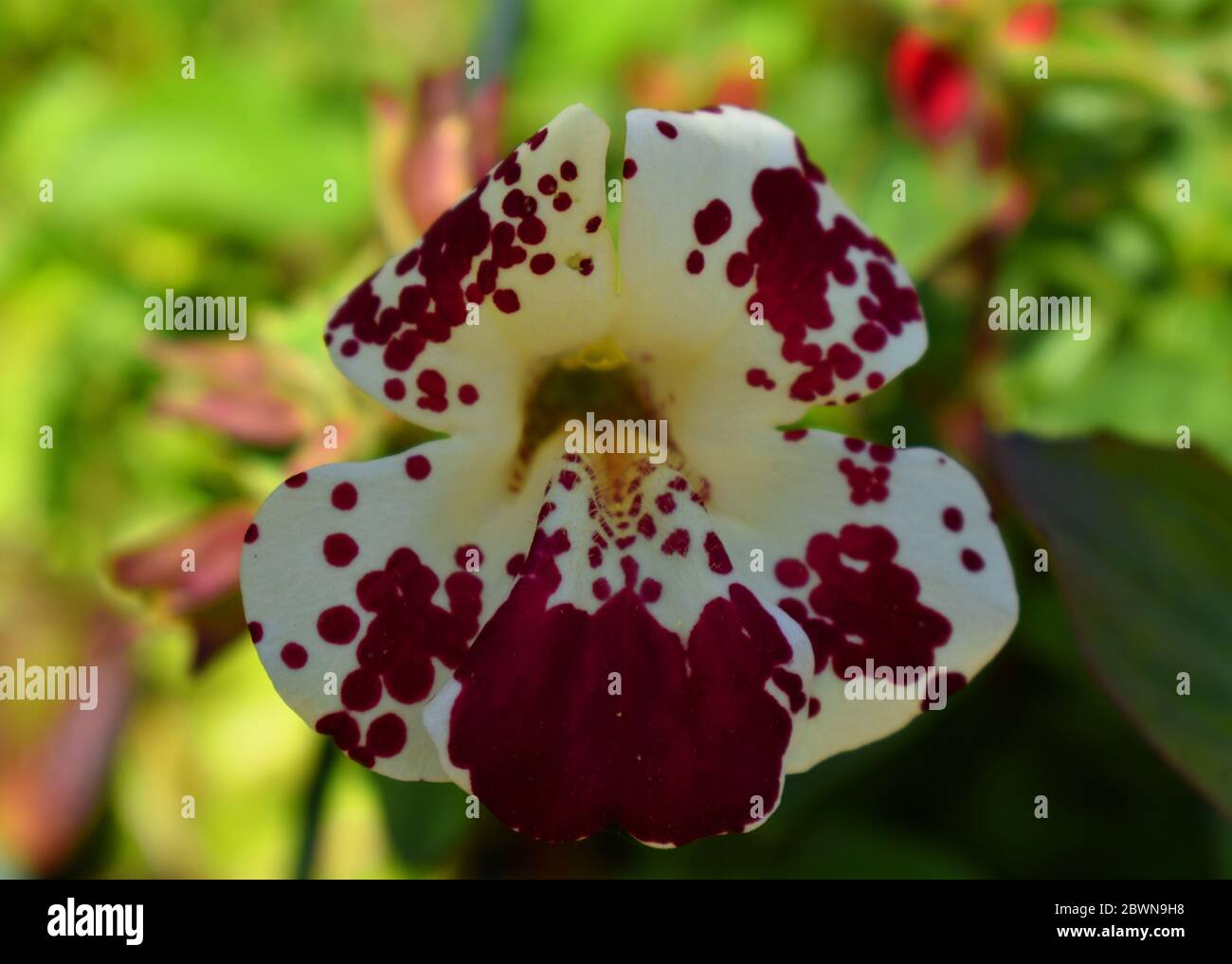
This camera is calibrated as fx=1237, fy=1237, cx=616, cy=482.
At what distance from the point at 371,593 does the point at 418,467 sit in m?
0.08

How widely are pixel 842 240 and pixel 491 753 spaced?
1.21 ft

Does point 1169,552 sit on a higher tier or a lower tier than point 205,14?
lower

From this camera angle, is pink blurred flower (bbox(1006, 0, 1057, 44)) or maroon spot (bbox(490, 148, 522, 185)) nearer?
maroon spot (bbox(490, 148, 522, 185))

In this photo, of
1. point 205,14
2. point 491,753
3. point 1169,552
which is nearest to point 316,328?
point 491,753

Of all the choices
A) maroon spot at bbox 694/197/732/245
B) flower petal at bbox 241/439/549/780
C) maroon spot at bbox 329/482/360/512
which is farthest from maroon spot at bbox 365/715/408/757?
maroon spot at bbox 694/197/732/245

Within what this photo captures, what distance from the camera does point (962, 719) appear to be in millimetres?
1300

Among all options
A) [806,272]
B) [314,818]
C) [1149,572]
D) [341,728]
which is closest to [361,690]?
[341,728]

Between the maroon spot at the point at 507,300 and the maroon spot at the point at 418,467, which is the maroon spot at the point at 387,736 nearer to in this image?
the maroon spot at the point at 418,467

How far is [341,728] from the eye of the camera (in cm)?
73

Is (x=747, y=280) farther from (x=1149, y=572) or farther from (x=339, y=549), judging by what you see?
(x=1149, y=572)

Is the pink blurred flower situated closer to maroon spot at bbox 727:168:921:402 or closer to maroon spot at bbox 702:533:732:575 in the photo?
maroon spot at bbox 727:168:921:402

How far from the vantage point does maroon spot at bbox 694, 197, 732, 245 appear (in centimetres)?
73
